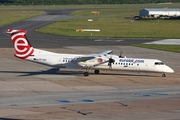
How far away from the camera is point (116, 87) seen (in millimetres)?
50781

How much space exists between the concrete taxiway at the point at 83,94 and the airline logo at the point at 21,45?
7.59ft

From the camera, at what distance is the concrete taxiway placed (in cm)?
3775

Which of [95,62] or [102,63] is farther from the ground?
[95,62]

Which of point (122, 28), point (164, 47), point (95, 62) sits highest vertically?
point (122, 28)

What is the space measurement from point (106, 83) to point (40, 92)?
904cm

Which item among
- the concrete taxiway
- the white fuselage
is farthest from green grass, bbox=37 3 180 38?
the white fuselage

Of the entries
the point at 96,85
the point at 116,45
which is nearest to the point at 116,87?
the point at 96,85

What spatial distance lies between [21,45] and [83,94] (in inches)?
577

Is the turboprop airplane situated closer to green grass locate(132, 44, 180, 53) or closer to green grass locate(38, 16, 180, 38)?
green grass locate(132, 44, 180, 53)

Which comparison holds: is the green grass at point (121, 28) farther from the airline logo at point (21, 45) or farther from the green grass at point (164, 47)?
the airline logo at point (21, 45)

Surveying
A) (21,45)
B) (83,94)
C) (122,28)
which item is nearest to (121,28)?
(122,28)

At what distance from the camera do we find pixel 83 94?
152 feet

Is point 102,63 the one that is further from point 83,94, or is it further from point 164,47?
point 164,47

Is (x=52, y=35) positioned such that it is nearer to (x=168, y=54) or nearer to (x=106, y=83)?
(x=168, y=54)
